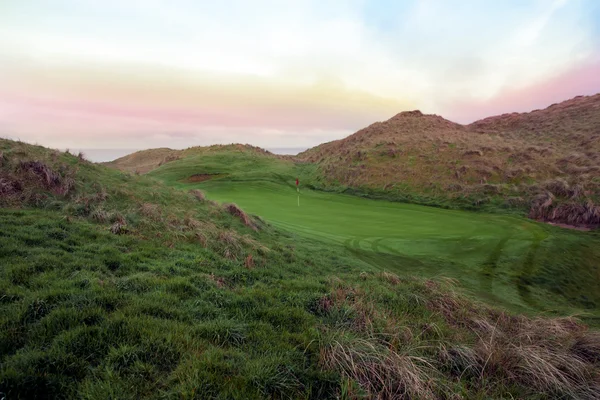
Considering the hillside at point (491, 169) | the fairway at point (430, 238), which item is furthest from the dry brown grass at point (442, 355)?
the hillside at point (491, 169)

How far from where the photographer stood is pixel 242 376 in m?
3.44

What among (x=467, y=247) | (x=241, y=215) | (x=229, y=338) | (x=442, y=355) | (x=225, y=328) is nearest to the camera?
(x=229, y=338)

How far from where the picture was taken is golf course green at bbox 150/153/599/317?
34.6 feet

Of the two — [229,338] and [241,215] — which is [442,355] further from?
[241,215]

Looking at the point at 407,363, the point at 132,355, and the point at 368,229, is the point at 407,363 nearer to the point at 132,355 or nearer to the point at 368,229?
the point at 132,355

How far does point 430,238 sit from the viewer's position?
1499cm

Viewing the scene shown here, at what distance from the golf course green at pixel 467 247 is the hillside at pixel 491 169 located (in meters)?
4.95

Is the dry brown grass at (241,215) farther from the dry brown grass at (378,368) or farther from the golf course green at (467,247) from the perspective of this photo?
the dry brown grass at (378,368)

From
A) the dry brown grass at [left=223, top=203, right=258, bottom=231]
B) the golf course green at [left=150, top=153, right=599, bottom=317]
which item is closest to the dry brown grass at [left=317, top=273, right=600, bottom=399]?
the golf course green at [left=150, top=153, right=599, bottom=317]

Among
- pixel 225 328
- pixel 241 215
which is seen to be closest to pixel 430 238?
pixel 241 215

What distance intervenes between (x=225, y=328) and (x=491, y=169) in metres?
31.8

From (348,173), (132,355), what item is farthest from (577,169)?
(132,355)

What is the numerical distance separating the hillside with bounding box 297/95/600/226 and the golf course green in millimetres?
4948

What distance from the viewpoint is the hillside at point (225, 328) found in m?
3.41
